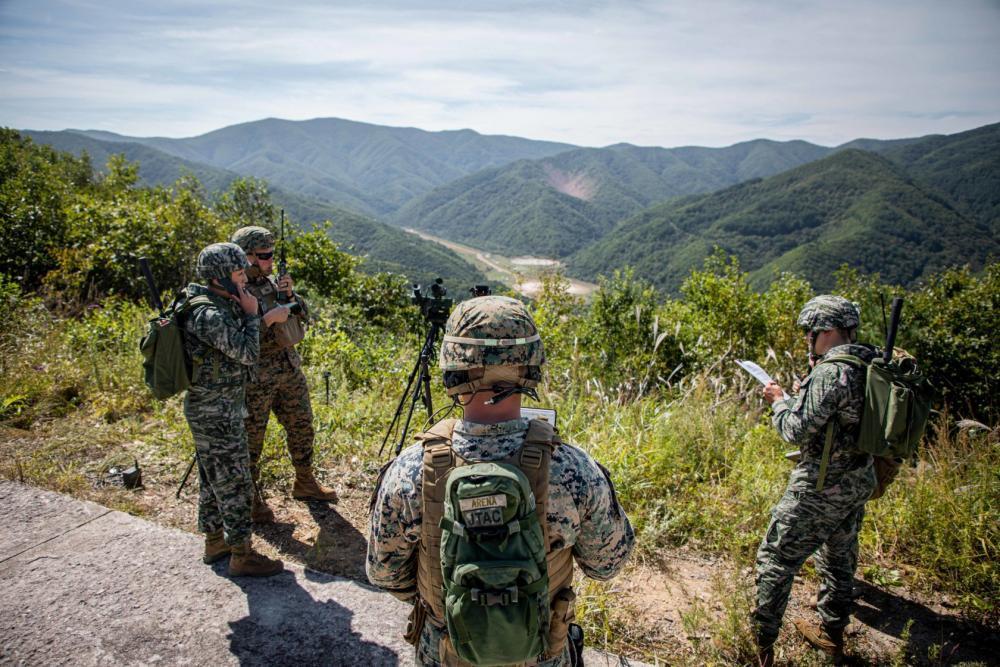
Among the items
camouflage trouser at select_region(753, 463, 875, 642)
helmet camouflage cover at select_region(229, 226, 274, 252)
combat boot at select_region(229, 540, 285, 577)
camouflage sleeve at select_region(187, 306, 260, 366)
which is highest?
helmet camouflage cover at select_region(229, 226, 274, 252)

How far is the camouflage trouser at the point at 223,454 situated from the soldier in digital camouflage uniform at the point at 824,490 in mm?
3015

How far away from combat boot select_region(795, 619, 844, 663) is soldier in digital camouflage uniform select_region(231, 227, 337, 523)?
3307 mm

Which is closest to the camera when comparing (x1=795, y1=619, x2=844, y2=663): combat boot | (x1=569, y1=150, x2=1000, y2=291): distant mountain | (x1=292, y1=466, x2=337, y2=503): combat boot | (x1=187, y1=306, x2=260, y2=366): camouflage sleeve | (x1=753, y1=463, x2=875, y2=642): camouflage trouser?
(x1=753, y1=463, x2=875, y2=642): camouflage trouser

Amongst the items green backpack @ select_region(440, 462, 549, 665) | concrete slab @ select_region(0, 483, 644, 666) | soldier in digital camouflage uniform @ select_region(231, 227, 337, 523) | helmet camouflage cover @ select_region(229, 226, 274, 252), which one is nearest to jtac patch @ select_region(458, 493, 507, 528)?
green backpack @ select_region(440, 462, 549, 665)

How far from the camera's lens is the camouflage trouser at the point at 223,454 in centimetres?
303

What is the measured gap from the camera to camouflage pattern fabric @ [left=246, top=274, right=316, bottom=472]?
355cm

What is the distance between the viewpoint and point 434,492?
148 cm

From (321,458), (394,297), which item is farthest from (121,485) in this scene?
(394,297)

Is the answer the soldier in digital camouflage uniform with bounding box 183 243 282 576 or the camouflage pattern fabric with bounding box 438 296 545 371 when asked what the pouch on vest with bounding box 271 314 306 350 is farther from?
the camouflage pattern fabric with bounding box 438 296 545 371

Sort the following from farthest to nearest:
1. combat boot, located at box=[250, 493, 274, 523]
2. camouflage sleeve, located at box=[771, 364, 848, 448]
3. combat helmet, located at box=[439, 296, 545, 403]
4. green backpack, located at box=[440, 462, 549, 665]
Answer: combat boot, located at box=[250, 493, 274, 523]
camouflage sleeve, located at box=[771, 364, 848, 448]
combat helmet, located at box=[439, 296, 545, 403]
green backpack, located at box=[440, 462, 549, 665]

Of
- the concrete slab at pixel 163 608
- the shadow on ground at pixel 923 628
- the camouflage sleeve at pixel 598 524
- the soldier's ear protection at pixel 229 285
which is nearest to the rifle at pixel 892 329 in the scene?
the shadow on ground at pixel 923 628

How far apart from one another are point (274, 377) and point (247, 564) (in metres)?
1.22

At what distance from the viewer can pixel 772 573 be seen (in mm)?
2699

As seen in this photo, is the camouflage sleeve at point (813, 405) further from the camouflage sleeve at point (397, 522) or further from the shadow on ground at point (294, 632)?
the shadow on ground at point (294, 632)
